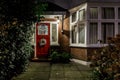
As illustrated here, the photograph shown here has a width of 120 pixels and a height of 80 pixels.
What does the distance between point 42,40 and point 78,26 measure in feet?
9.53

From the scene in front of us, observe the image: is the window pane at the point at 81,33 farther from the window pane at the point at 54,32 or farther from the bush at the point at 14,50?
the bush at the point at 14,50

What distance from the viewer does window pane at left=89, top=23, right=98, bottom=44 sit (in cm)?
1321

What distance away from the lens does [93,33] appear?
1324cm

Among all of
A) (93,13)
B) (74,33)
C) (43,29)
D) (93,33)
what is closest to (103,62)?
(93,33)

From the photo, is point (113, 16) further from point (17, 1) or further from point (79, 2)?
point (17, 1)

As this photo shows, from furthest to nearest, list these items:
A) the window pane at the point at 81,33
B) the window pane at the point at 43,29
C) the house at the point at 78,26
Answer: the window pane at the point at 43,29 < the window pane at the point at 81,33 < the house at the point at 78,26

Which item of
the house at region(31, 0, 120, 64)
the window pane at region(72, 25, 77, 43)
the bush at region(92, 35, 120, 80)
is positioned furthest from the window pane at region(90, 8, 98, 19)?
the bush at region(92, 35, 120, 80)

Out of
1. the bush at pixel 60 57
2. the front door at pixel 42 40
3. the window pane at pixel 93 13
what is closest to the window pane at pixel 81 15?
the window pane at pixel 93 13

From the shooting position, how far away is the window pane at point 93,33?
13211 millimetres

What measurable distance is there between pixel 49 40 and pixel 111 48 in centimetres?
863

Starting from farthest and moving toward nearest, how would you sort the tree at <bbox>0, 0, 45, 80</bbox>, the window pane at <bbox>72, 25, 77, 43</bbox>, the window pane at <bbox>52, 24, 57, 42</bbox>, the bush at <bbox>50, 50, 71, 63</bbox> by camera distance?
1. the window pane at <bbox>52, 24, 57, 42</bbox>
2. the window pane at <bbox>72, 25, 77, 43</bbox>
3. the bush at <bbox>50, 50, 71, 63</bbox>
4. the tree at <bbox>0, 0, 45, 80</bbox>

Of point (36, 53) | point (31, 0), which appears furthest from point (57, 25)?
point (31, 0)

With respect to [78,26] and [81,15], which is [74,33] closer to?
[78,26]

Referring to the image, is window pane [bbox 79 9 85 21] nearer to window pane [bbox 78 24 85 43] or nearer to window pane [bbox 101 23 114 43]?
window pane [bbox 78 24 85 43]
